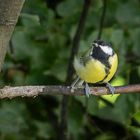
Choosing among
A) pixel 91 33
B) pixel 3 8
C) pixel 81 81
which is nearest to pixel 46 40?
pixel 91 33

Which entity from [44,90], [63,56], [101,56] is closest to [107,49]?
[101,56]

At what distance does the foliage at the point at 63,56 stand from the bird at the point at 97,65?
254 mm

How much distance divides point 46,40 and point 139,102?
43 cm

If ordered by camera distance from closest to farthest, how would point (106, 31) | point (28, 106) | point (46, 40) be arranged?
1. point (106, 31)
2. point (46, 40)
3. point (28, 106)

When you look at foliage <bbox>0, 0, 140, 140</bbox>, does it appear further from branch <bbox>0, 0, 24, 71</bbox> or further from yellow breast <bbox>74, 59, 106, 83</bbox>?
branch <bbox>0, 0, 24, 71</bbox>

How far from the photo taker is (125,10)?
5.28 feet

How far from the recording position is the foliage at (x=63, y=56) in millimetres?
1514

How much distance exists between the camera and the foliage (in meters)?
1.51

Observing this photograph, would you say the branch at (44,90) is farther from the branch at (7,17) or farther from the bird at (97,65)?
the bird at (97,65)

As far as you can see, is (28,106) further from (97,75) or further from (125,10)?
(97,75)

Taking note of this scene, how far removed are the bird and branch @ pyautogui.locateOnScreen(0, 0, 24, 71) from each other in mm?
424

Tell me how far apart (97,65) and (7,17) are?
1.67ft

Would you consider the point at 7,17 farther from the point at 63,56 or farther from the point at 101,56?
the point at 63,56

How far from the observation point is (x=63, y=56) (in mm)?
1696
